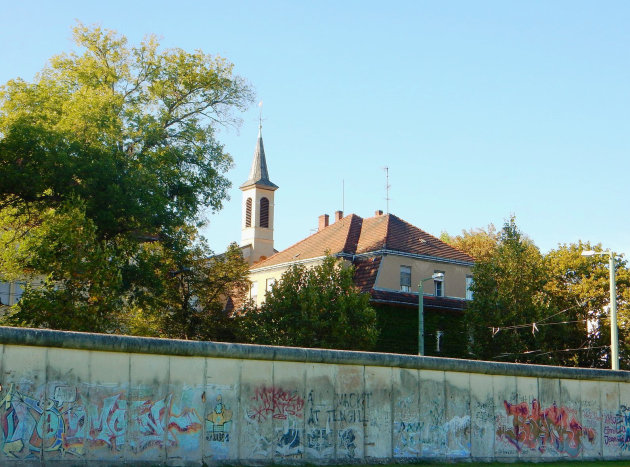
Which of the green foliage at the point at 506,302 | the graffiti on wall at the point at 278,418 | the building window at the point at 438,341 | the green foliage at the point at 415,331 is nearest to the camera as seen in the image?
the graffiti on wall at the point at 278,418

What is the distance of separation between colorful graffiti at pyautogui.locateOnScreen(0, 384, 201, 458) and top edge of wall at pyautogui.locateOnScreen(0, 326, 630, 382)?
3.08 feet

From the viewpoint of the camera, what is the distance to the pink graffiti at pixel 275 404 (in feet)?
63.8

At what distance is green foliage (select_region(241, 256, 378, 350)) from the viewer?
43.5 metres

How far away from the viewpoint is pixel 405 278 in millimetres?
55812

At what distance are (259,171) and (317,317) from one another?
4331 cm

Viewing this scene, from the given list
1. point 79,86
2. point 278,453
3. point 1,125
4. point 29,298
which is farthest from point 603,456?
point 79,86

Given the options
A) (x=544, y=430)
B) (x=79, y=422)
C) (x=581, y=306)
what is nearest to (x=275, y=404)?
(x=79, y=422)

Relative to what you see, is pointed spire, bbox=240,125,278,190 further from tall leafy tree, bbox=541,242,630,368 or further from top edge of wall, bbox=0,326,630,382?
top edge of wall, bbox=0,326,630,382

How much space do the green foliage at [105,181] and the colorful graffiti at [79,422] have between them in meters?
19.1

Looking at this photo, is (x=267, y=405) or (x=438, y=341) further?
(x=438, y=341)

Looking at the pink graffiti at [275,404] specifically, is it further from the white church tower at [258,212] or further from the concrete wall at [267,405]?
the white church tower at [258,212]

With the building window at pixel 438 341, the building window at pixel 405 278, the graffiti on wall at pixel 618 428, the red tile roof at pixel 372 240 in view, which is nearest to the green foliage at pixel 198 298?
the red tile roof at pixel 372 240

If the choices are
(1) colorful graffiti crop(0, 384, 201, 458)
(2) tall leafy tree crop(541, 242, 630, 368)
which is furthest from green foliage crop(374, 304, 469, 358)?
(1) colorful graffiti crop(0, 384, 201, 458)

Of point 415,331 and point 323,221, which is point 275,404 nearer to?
point 415,331
